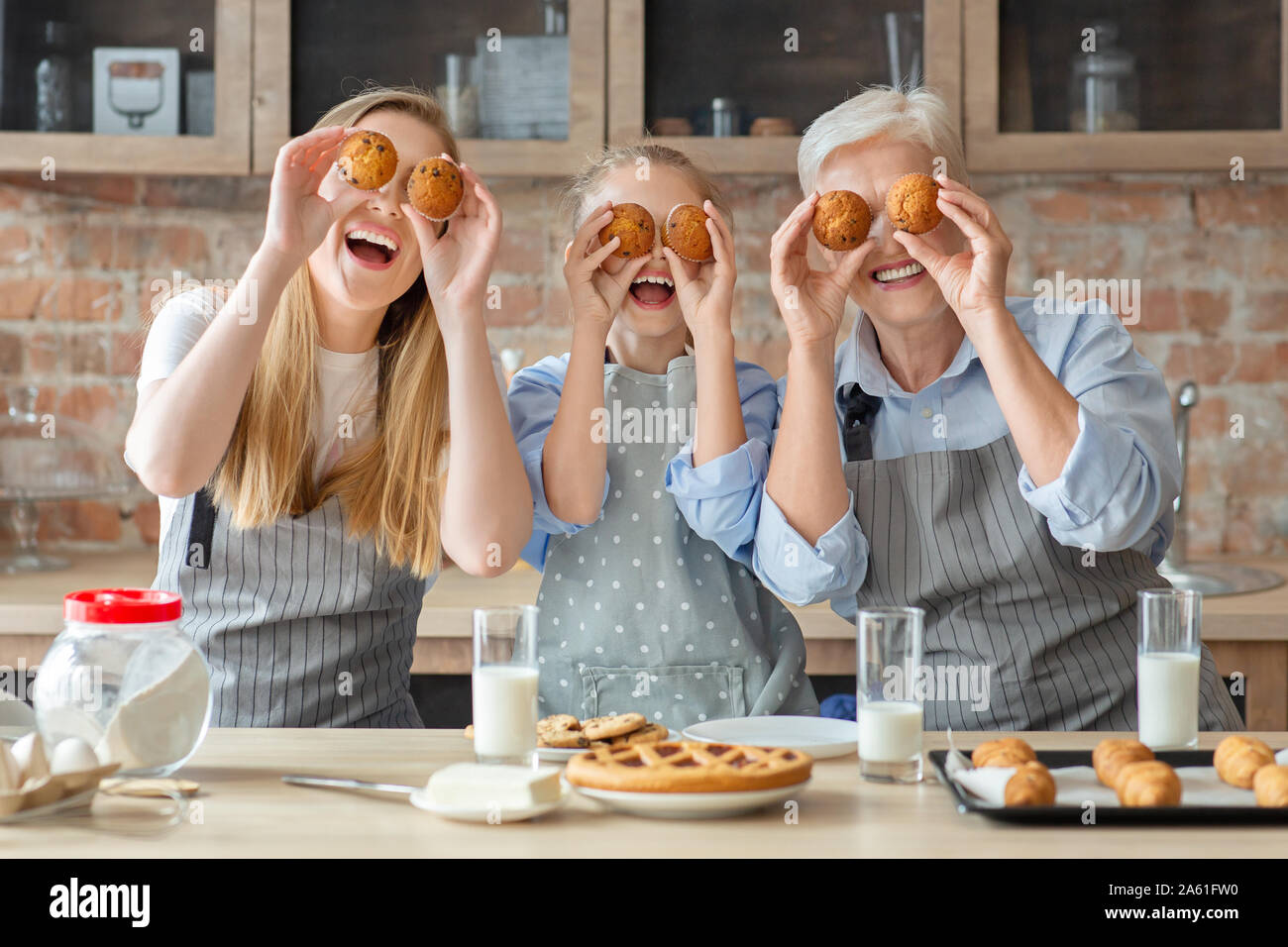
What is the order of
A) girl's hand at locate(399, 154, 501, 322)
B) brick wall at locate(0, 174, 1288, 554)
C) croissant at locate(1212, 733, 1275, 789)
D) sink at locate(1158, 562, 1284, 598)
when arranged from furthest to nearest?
brick wall at locate(0, 174, 1288, 554) → sink at locate(1158, 562, 1284, 598) → girl's hand at locate(399, 154, 501, 322) → croissant at locate(1212, 733, 1275, 789)

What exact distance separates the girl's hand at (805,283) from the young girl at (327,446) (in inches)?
13.9

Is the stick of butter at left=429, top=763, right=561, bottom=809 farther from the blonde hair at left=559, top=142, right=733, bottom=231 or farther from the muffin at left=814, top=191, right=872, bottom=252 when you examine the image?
the blonde hair at left=559, top=142, right=733, bottom=231

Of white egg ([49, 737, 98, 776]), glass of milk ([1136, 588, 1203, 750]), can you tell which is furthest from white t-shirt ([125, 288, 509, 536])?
glass of milk ([1136, 588, 1203, 750])

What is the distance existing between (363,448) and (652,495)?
1.20 ft

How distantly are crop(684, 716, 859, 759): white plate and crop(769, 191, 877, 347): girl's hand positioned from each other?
48 cm

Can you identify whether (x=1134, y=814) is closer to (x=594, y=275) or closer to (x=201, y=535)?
(x=594, y=275)

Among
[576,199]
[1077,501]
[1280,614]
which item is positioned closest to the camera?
[1077,501]

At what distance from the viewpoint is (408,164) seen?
1.55m

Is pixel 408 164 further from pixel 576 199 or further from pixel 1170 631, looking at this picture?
pixel 1170 631

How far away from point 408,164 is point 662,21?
111cm

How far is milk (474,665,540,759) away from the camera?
105 cm

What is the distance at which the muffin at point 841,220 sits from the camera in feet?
5.01
